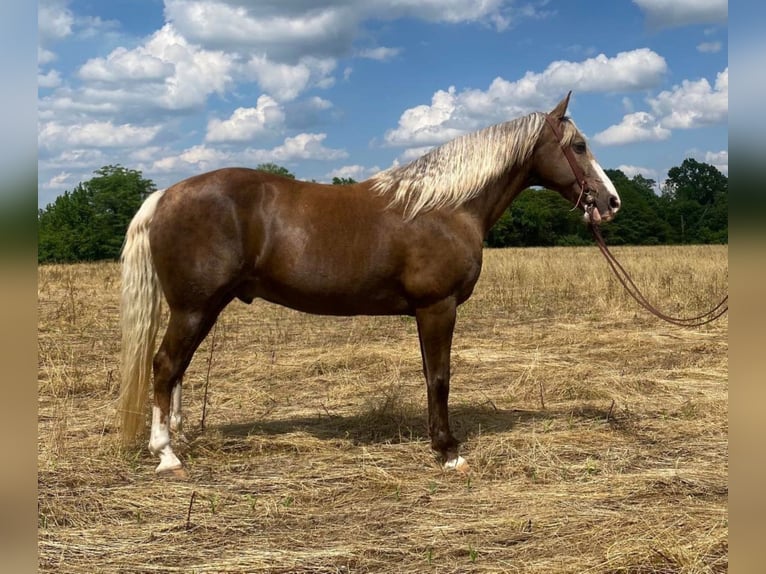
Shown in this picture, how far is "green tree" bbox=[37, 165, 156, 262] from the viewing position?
4756 cm

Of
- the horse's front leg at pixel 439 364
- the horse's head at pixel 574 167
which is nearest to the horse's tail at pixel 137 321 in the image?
the horse's front leg at pixel 439 364

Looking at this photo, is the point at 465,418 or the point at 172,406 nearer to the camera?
the point at 172,406

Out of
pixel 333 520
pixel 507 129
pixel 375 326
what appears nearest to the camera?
pixel 333 520

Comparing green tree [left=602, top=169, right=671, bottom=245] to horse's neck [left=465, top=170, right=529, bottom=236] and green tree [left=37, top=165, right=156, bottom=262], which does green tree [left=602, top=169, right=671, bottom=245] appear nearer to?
green tree [left=37, top=165, right=156, bottom=262]

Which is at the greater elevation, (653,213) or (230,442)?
(653,213)

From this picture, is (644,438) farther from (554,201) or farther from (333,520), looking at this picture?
(554,201)

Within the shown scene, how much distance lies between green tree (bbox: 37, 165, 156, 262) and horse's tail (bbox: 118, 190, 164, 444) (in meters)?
46.4

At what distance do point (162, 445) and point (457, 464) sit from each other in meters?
2.22

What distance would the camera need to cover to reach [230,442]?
15.9 ft

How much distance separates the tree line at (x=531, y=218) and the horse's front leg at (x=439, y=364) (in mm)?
37356

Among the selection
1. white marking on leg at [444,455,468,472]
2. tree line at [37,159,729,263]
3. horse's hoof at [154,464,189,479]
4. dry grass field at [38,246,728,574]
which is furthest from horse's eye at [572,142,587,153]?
tree line at [37,159,729,263]

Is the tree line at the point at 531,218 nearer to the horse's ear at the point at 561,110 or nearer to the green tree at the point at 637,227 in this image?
the green tree at the point at 637,227

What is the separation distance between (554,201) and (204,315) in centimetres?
6227

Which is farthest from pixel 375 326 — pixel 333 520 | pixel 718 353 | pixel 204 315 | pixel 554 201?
pixel 554 201
